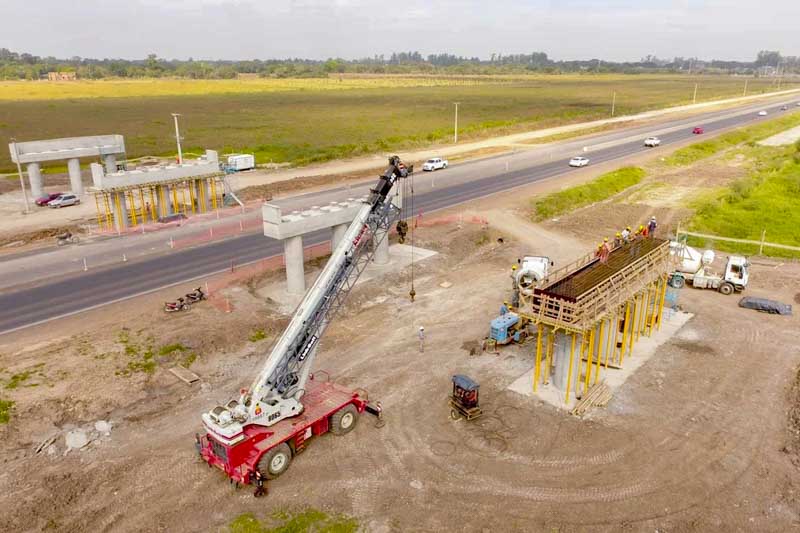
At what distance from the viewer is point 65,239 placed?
55.7m

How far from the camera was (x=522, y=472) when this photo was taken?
2384cm

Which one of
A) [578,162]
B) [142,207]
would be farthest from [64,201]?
[578,162]

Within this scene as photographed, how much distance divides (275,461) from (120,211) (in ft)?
147

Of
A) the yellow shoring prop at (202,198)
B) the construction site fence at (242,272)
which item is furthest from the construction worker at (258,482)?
the yellow shoring prop at (202,198)

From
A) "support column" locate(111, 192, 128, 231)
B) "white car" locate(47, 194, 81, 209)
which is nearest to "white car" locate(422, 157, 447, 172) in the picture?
"support column" locate(111, 192, 128, 231)

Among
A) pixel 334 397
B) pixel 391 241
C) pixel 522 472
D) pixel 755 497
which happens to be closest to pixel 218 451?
pixel 334 397

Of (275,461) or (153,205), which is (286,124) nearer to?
(153,205)

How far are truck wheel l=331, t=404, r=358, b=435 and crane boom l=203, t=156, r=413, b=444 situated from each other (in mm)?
1687

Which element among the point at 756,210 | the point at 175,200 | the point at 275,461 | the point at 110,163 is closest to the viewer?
the point at 275,461

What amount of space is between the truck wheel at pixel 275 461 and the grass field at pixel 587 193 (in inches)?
Result: 1799

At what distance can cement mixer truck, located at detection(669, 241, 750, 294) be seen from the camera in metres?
42.2

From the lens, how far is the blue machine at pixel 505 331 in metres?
34.7

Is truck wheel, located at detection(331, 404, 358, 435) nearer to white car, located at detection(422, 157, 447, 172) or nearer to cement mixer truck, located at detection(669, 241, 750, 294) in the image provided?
cement mixer truck, located at detection(669, 241, 750, 294)

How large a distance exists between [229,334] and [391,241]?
22887mm
